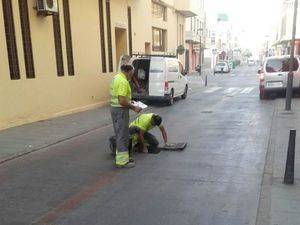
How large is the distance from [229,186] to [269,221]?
→ 1.43 metres

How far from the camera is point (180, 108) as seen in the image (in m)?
16.6

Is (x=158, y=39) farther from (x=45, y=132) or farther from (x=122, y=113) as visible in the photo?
(x=122, y=113)

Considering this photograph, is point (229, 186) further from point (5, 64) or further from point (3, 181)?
point (5, 64)

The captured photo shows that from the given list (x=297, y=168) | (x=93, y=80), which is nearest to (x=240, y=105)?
(x=93, y=80)

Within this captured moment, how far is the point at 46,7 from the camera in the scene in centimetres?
1256

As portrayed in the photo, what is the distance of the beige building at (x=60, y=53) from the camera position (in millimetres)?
11742

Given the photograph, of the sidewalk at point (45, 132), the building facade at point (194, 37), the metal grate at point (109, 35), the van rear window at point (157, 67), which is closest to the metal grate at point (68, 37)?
the sidewalk at point (45, 132)

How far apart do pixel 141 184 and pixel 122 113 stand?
59.8 inches

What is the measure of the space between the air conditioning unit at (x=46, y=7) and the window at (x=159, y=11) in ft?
49.2

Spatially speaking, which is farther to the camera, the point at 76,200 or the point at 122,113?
the point at 122,113

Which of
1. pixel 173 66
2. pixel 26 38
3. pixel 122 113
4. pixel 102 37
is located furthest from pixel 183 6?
pixel 122 113

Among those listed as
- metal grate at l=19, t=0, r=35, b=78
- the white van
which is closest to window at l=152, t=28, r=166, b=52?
the white van

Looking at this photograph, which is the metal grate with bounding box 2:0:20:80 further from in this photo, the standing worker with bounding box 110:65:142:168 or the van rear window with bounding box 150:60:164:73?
the van rear window with bounding box 150:60:164:73

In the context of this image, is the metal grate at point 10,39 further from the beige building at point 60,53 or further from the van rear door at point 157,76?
the van rear door at point 157,76
